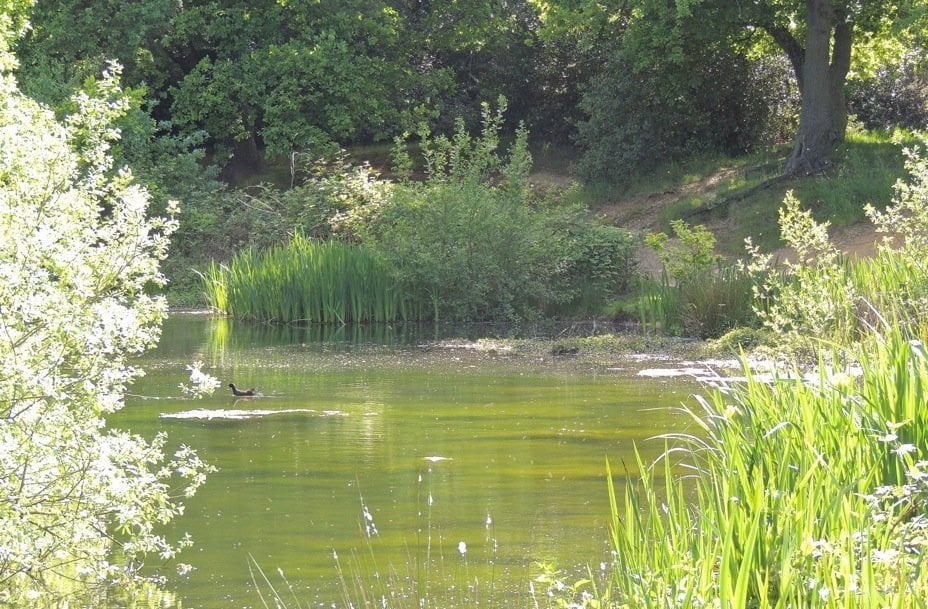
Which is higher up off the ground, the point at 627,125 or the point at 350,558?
the point at 627,125

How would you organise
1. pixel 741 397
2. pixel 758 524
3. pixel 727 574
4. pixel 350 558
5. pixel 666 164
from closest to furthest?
pixel 727 574, pixel 758 524, pixel 741 397, pixel 350 558, pixel 666 164

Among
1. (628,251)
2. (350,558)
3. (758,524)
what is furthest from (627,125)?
(758,524)

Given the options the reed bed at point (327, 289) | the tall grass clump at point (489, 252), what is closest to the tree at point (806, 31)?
the tall grass clump at point (489, 252)

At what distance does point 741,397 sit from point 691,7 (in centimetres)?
1917

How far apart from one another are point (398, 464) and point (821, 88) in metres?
17.0

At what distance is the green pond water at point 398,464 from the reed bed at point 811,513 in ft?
3.62

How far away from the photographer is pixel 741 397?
6.39m

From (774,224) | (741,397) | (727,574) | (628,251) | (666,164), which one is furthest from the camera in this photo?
(666,164)

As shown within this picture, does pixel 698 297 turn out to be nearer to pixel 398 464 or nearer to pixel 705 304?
pixel 705 304

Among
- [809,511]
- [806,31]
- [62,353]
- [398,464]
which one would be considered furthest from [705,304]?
[809,511]

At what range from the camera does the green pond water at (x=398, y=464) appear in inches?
273

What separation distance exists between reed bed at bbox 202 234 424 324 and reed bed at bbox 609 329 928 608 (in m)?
15.0

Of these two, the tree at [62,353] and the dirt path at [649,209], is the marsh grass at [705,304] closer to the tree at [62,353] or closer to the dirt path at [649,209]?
the dirt path at [649,209]

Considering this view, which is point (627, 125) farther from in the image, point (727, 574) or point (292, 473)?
point (727, 574)
